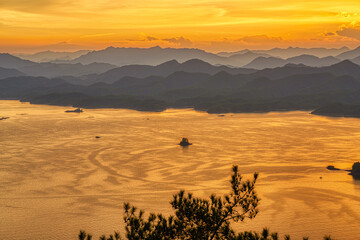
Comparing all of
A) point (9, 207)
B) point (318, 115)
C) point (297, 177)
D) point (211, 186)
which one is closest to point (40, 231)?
point (9, 207)

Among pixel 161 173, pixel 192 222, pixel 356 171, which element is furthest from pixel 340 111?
pixel 192 222

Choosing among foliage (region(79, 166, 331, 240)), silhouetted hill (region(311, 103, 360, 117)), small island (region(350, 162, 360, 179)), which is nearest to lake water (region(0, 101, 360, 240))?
small island (region(350, 162, 360, 179))

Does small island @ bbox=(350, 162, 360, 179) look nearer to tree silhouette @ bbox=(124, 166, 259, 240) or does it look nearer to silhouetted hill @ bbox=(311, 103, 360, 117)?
tree silhouette @ bbox=(124, 166, 259, 240)

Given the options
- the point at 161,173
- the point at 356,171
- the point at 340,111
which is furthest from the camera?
the point at 340,111

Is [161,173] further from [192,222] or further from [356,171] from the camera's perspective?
[192,222]

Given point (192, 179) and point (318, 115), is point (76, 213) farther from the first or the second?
point (318, 115)

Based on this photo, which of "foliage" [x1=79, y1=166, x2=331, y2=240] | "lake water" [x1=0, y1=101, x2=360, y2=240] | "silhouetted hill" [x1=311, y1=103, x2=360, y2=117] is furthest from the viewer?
"silhouetted hill" [x1=311, y1=103, x2=360, y2=117]

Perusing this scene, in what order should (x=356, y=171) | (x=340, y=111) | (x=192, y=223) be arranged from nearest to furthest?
(x=192, y=223), (x=356, y=171), (x=340, y=111)

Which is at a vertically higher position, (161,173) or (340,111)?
(340,111)
